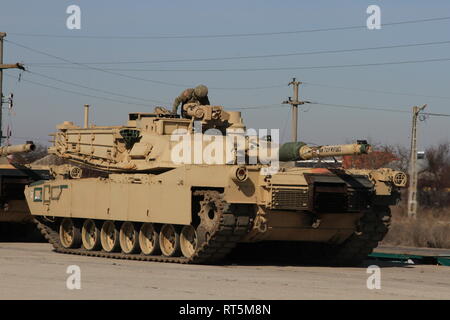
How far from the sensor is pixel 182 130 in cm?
2673

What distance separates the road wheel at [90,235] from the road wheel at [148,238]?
202 centimetres

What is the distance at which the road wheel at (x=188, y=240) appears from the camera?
2379 centimetres

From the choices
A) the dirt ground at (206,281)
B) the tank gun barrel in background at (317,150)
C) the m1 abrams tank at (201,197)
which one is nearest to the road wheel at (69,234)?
the m1 abrams tank at (201,197)

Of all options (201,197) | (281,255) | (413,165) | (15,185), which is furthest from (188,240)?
(413,165)

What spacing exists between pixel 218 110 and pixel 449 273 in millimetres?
7569

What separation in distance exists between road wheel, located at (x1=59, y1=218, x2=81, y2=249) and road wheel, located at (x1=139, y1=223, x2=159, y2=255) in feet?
10.5

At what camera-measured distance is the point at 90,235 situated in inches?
1106

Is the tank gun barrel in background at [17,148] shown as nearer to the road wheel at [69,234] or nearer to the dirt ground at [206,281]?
the road wheel at [69,234]

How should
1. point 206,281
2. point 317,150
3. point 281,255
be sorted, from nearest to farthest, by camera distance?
1. point 206,281
2. point 317,150
3. point 281,255

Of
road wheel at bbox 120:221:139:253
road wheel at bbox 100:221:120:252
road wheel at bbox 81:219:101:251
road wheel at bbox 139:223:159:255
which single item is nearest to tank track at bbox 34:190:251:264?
road wheel at bbox 139:223:159:255

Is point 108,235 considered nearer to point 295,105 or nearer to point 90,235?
point 90,235

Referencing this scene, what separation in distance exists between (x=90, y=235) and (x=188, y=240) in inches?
192

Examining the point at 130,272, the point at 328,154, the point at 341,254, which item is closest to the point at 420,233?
the point at 341,254

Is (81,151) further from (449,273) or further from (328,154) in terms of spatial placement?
(449,273)
